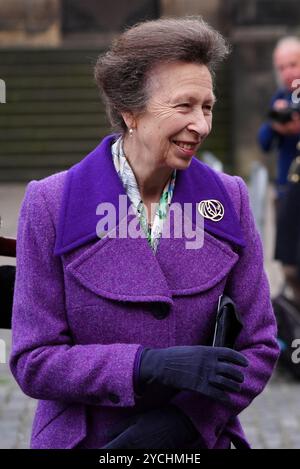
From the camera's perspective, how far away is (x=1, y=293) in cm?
344

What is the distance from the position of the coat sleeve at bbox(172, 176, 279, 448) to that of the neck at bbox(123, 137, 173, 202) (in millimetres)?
250

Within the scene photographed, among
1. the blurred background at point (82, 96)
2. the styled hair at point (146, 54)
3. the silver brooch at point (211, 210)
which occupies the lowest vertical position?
the blurred background at point (82, 96)

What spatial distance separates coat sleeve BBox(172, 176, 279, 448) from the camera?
3.10 m

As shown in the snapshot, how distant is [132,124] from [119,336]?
56cm

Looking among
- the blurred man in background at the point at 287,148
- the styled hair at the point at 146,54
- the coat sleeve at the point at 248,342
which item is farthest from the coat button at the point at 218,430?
the blurred man in background at the point at 287,148

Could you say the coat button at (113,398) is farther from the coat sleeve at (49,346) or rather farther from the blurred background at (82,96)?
the blurred background at (82,96)

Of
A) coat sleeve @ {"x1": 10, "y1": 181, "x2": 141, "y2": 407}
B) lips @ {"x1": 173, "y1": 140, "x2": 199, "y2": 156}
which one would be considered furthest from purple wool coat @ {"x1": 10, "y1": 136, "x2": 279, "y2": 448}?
lips @ {"x1": 173, "y1": 140, "x2": 199, "y2": 156}

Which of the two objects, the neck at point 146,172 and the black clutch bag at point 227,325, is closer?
the black clutch bag at point 227,325

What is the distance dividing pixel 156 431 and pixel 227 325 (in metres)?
0.32

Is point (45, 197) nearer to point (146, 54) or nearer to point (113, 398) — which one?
point (146, 54)

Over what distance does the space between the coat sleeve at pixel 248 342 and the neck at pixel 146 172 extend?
25cm

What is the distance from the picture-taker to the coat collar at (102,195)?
10.4 ft

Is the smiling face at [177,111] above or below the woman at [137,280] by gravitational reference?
above

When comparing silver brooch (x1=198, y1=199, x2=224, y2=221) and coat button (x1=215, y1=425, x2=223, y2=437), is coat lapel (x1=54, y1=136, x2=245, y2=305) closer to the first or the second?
silver brooch (x1=198, y1=199, x2=224, y2=221)
